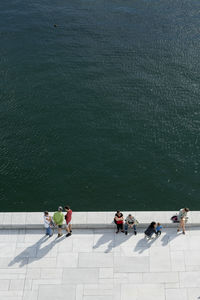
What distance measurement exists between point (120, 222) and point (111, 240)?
1.27 metres

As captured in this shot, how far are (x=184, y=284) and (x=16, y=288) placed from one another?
8567 millimetres

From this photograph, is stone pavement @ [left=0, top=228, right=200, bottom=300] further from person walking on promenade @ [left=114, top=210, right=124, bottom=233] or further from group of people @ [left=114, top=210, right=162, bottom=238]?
person walking on promenade @ [left=114, top=210, right=124, bottom=233]

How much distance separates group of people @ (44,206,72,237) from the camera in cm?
1886

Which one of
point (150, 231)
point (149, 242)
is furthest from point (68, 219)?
point (149, 242)

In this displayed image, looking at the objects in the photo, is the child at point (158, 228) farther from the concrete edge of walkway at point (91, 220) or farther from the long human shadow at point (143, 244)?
the concrete edge of walkway at point (91, 220)

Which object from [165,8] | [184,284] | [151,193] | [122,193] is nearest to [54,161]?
[122,193]

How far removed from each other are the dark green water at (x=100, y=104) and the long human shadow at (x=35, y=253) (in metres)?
5.00

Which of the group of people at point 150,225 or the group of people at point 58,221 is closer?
the group of people at point 58,221

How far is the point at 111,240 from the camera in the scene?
1961 cm

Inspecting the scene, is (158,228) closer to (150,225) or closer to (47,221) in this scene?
(150,225)

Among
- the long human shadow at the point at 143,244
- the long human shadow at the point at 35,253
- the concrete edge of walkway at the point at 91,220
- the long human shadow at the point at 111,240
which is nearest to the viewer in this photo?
the long human shadow at the point at 35,253

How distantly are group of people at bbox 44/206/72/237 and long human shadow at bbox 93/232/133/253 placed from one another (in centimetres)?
178

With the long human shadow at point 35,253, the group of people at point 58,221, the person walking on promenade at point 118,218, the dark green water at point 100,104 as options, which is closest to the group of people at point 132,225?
the person walking on promenade at point 118,218

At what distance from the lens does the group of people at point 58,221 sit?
1886 cm
